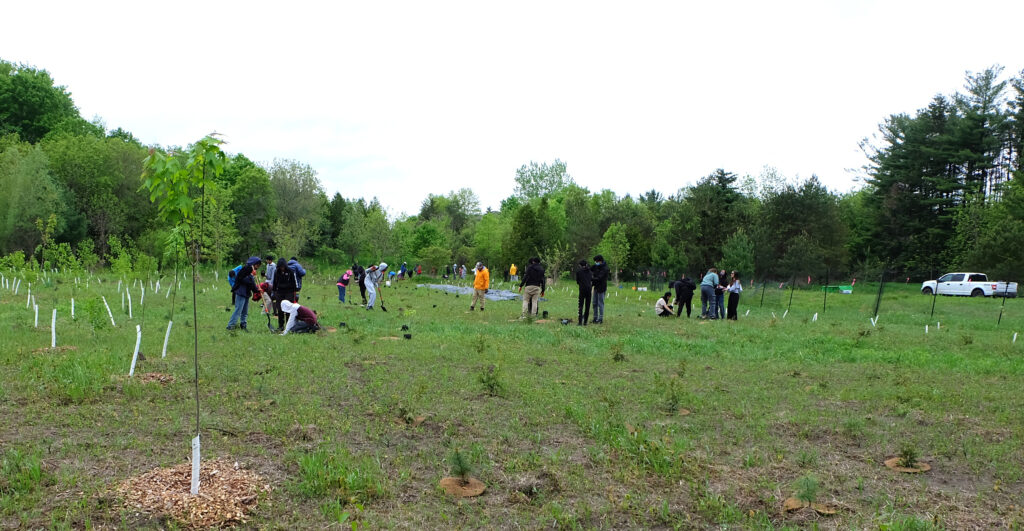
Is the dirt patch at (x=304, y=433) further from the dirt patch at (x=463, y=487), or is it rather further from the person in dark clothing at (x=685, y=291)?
the person in dark clothing at (x=685, y=291)

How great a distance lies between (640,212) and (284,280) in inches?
1910

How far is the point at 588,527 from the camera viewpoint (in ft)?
14.2

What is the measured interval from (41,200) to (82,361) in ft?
134

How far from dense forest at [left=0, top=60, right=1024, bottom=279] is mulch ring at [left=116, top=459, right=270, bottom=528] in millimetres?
35796

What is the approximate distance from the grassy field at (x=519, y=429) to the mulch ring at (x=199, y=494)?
14 centimetres

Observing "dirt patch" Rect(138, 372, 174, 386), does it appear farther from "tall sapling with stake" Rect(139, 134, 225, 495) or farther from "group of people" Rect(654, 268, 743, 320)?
"group of people" Rect(654, 268, 743, 320)

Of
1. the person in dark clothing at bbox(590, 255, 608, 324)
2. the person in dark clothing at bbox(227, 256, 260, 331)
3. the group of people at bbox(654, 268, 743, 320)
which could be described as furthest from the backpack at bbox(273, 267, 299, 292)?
the group of people at bbox(654, 268, 743, 320)

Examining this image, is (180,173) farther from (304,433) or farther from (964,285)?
(964,285)

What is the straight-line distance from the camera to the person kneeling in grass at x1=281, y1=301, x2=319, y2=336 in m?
12.9

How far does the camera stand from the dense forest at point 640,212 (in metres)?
41.8

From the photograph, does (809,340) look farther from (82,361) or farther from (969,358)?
(82,361)

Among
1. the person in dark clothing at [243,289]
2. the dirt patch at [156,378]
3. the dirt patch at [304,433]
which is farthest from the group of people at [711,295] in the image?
the dirt patch at [304,433]

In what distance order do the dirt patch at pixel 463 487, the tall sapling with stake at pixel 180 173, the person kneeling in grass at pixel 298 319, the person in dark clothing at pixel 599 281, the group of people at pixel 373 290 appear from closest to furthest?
the tall sapling with stake at pixel 180 173
the dirt patch at pixel 463 487
the person kneeling in grass at pixel 298 319
the group of people at pixel 373 290
the person in dark clothing at pixel 599 281

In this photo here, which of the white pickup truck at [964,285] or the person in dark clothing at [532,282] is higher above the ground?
the white pickup truck at [964,285]
